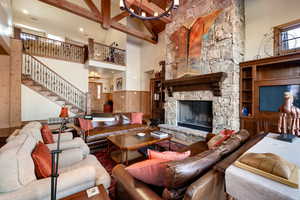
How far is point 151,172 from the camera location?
1.07 metres

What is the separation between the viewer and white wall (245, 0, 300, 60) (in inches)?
113

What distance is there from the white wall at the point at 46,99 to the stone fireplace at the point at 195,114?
5.06 m

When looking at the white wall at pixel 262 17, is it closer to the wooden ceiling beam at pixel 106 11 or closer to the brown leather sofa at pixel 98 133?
the brown leather sofa at pixel 98 133

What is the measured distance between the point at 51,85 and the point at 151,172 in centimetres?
641

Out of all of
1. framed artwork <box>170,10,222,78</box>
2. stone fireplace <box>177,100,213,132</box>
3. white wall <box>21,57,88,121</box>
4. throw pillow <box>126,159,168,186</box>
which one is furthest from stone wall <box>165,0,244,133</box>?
white wall <box>21,57,88,121</box>

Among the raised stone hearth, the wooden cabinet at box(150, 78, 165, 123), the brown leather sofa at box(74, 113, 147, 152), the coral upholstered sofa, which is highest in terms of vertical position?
the wooden cabinet at box(150, 78, 165, 123)

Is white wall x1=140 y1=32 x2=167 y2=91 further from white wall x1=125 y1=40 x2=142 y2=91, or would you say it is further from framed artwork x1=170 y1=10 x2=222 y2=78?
framed artwork x1=170 y1=10 x2=222 y2=78

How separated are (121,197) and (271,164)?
1237 mm

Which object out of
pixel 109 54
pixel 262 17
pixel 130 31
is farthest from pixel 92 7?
pixel 262 17

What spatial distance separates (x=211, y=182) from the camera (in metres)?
0.95

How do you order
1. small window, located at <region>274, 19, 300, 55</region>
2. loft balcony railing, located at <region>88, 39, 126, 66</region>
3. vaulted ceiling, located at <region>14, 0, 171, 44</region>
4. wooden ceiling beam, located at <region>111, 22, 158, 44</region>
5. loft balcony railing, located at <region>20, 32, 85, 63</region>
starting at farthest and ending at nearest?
loft balcony railing, located at <region>88, 39, 126, 66</region> < loft balcony railing, located at <region>20, 32, 85, 63</region> < wooden ceiling beam, located at <region>111, 22, 158, 44</region> < vaulted ceiling, located at <region>14, 0, 171, 44</region> < small window, located at <region>274, 19, 300, 55</region>

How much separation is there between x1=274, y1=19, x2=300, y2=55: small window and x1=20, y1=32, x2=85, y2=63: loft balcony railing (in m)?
7.25

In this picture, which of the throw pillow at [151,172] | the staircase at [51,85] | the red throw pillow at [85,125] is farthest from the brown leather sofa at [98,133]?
the staircase at [51,85]

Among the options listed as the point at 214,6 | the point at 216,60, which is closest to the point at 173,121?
the point at 216,60
